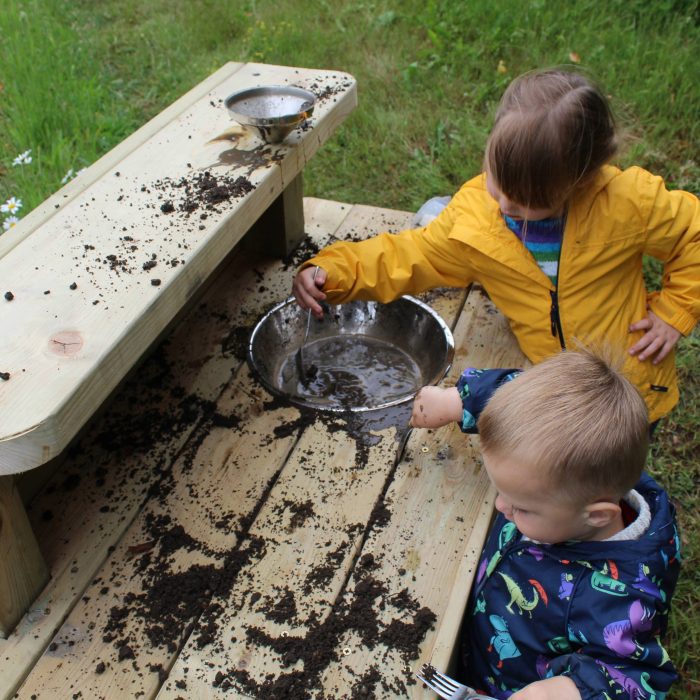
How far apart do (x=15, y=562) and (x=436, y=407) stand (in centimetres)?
90

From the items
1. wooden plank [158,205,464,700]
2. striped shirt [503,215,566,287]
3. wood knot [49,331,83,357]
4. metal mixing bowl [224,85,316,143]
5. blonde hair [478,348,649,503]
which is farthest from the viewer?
metal mixing bowl [224,85,316,143]

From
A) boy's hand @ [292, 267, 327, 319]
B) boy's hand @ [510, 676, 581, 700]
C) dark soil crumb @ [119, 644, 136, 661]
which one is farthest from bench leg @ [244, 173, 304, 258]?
boy's hand @ [510, 676, 581, 700]

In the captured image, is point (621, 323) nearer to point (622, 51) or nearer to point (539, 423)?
point (539, 423)

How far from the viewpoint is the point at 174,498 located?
1.64 meters

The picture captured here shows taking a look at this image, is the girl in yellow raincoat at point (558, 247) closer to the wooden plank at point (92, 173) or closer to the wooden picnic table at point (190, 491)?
the wooden picnic table at point (190, 491)

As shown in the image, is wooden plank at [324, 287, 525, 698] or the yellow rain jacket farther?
the yellow rain jacket

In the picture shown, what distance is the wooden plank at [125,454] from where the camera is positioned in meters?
1.42

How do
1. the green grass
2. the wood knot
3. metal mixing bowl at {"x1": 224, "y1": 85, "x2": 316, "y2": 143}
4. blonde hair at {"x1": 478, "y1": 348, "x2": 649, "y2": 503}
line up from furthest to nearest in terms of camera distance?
the green grass, metal mixing bowl at {"x1": 224, "y1": 85, "x2": 316, "y2": 143}, the wood knot, blonde hair at {"x1": 478, "y1": 348, "x2": 649, "y2": 503}

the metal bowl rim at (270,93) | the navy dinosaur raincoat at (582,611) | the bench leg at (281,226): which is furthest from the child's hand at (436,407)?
the bench leg at (281,226)

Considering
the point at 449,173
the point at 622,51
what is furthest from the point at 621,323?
the point at 622,51

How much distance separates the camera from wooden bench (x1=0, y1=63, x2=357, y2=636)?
45.8 inches

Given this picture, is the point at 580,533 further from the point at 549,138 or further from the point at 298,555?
the point at 549,138

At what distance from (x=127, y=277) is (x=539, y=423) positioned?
2.68 feet

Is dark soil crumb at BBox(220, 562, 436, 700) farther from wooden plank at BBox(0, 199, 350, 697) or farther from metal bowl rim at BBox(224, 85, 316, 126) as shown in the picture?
metal bowl rim at BBox(224, 85, 316, 126)
